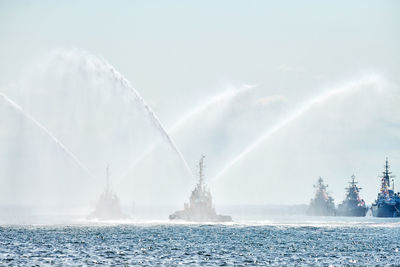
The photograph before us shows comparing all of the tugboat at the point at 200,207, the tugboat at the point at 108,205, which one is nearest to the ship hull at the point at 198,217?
the tugboat at the point at 200,207

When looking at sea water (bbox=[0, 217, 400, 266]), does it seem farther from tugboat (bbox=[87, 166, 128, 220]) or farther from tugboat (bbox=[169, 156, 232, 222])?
tugboat (bbox=[87, 166, 128, 220])

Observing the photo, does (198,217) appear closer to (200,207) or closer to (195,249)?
(200,207)

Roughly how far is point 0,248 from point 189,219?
238 feet

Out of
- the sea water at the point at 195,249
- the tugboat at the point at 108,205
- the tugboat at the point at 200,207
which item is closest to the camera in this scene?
the sea water at the point at 195,249

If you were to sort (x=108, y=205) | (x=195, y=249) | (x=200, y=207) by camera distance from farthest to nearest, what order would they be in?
(x=108, y=205) → (x=200, y=207) → (x=195, y=249)

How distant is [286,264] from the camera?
2817 inches

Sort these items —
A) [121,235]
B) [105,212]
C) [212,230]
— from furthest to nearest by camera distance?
[105,212] → [212,230] → [121,235]

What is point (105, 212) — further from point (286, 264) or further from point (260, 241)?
point (286, 264)

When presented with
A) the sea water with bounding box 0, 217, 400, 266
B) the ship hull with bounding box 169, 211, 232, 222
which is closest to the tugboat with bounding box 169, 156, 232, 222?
the ship hull with bounding box 169, 211, 232, 222

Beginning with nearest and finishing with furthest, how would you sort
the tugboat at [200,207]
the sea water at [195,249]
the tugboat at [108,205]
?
the sea water at [195,249], the tugboat at [200,207], the tugboat at [108,205]

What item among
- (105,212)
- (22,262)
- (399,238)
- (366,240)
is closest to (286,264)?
(22,262)

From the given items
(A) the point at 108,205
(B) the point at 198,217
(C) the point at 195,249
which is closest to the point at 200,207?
(B) the point at 198,217

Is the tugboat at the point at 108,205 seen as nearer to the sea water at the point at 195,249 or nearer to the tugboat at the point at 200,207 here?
the tugboat at the point at 200,207

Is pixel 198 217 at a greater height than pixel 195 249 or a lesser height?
greater
